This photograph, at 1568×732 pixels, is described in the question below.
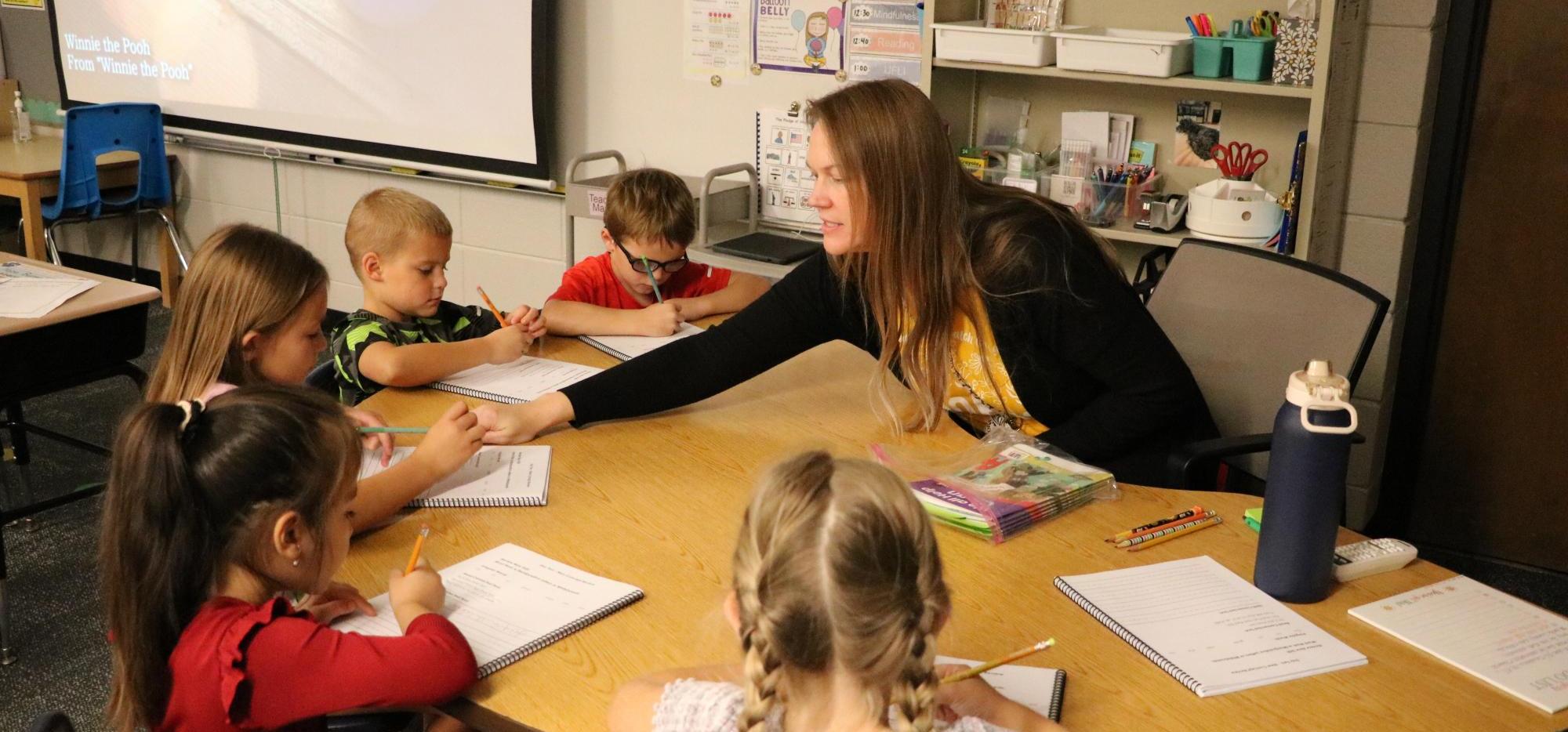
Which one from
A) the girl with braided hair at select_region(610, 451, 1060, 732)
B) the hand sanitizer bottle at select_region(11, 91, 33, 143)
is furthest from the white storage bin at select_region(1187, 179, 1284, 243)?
the hand sanitizer bottle at select_region(11, 91, 33, 143)

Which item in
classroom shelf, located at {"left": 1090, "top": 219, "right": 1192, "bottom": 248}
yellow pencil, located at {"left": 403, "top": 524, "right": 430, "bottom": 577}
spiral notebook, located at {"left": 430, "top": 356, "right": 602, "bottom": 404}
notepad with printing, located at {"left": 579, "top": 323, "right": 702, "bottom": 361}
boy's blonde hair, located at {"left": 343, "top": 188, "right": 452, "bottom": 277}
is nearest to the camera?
yellow pencil, located at {"left": 403, "top": 524, "right": 430, "bottom": 577}

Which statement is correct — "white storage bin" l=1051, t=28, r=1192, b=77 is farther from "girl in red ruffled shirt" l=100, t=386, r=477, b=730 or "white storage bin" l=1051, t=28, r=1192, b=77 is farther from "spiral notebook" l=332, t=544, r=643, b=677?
"girl in red ruffled shirt" l=100, t=386, r=477, b=730

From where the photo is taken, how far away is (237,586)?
126 cm

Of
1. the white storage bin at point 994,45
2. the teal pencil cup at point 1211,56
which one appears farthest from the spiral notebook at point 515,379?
the teal pencil cup at point 1211,56

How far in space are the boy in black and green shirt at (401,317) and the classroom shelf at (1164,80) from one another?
1.26 m

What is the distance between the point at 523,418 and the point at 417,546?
0.45m

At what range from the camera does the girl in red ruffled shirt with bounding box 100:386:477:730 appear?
1.17m

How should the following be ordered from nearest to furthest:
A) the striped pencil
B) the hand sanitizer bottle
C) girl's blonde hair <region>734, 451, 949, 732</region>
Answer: girl's blonde hair <region>734, 451, 949, 732</region>, the striped pencil, the hand sanitizer bottle

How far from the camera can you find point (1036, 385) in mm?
1923

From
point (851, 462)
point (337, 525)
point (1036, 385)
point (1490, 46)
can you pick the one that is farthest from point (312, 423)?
point (1490, 46)

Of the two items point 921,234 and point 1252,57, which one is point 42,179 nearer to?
point 921,234

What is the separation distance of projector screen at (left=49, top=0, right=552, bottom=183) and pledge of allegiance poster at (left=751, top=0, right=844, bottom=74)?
72cm

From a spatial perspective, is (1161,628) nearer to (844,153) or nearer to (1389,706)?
(1389,706)

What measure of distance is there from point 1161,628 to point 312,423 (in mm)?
901
